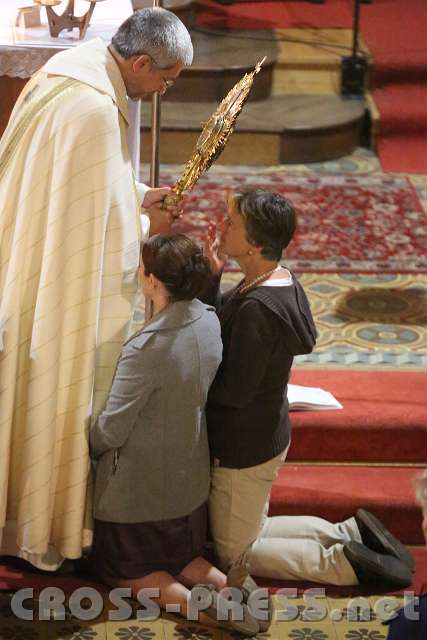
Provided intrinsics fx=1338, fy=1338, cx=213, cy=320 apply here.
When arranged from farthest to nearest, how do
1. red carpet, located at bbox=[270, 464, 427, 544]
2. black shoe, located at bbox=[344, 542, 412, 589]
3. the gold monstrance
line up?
red carpet, located at bbox=[270, 464, 427, 544], black shoe, located at bbox=[344, 542, 412, 589], the gold monstrance

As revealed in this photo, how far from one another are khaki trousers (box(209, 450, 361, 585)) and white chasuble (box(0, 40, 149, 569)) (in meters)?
0.53

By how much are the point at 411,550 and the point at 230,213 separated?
1682 mm

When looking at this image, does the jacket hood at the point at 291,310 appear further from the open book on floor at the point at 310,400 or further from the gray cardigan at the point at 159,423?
the open book on floor at the point at 310,400

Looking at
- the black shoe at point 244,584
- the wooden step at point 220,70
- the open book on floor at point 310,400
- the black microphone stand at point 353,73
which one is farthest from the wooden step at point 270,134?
the black shoe at point 244,584

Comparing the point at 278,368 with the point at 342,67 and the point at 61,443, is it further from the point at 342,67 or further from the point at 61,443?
the point at 342,67

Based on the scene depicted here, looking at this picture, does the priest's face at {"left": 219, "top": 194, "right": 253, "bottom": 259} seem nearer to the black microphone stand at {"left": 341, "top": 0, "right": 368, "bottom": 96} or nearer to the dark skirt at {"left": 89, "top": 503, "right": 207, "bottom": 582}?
the dark skirt at {"left": 89, "top": 503, "right": 207, "bottom": 582}

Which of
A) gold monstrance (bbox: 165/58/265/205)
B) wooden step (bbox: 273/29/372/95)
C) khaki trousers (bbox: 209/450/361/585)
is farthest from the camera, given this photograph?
wooden step (bbox: 273/29/372/95)

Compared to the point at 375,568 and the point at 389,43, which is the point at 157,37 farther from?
the point at 389,43

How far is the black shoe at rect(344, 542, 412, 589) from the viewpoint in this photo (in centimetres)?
508

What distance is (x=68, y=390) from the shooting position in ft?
15.6

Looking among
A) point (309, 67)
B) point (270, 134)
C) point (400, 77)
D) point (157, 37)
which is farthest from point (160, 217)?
point (400, 77)

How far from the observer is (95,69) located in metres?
4.59

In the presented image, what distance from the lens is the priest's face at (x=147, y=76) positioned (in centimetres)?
459

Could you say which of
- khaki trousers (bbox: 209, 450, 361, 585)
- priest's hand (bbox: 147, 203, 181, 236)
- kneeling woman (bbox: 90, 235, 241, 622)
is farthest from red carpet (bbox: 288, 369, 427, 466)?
priest's hand (bbox: 147, 203, 181, 236)
